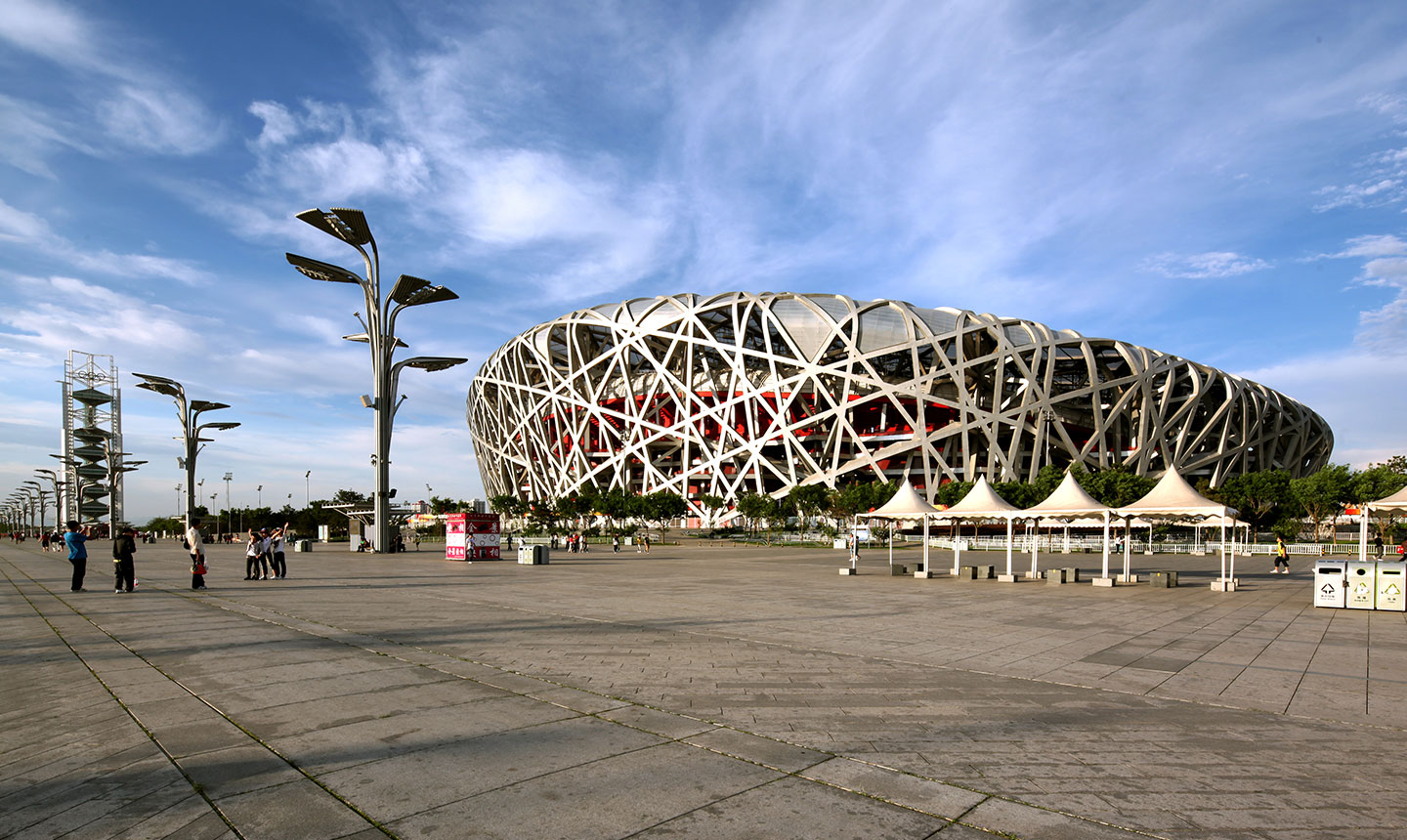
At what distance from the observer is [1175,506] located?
20406mm

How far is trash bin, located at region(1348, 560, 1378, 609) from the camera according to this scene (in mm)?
14805

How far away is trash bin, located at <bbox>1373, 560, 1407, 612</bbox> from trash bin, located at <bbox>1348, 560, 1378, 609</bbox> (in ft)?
0.28

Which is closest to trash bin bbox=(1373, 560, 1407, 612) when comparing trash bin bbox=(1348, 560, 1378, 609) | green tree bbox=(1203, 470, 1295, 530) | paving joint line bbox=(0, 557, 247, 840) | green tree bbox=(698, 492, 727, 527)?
trash bin bbox=(1348, 560, 1378, 609)

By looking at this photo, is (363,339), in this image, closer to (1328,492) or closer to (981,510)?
(981,510)

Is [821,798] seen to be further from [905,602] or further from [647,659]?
[905,602]

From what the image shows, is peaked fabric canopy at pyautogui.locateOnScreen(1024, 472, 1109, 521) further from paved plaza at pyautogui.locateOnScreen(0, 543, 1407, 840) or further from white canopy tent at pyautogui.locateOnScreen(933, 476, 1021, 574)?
paved plaza at pyautogui.locateOnScreen(0, 543, 1407, 840)

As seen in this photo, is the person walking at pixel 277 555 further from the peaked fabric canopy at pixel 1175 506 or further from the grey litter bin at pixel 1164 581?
the grey litter bin at pixel 1164 581

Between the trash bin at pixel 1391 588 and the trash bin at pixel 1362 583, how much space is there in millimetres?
85

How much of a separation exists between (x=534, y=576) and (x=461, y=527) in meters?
11.3

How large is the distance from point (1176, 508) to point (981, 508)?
510 cm

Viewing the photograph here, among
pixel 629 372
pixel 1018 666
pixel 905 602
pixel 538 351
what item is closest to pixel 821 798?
pixel 1018 666

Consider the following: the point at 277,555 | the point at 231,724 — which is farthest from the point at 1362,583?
the point at 277,555

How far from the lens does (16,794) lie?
4.30m

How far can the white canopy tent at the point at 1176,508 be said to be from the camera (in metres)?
19.9
